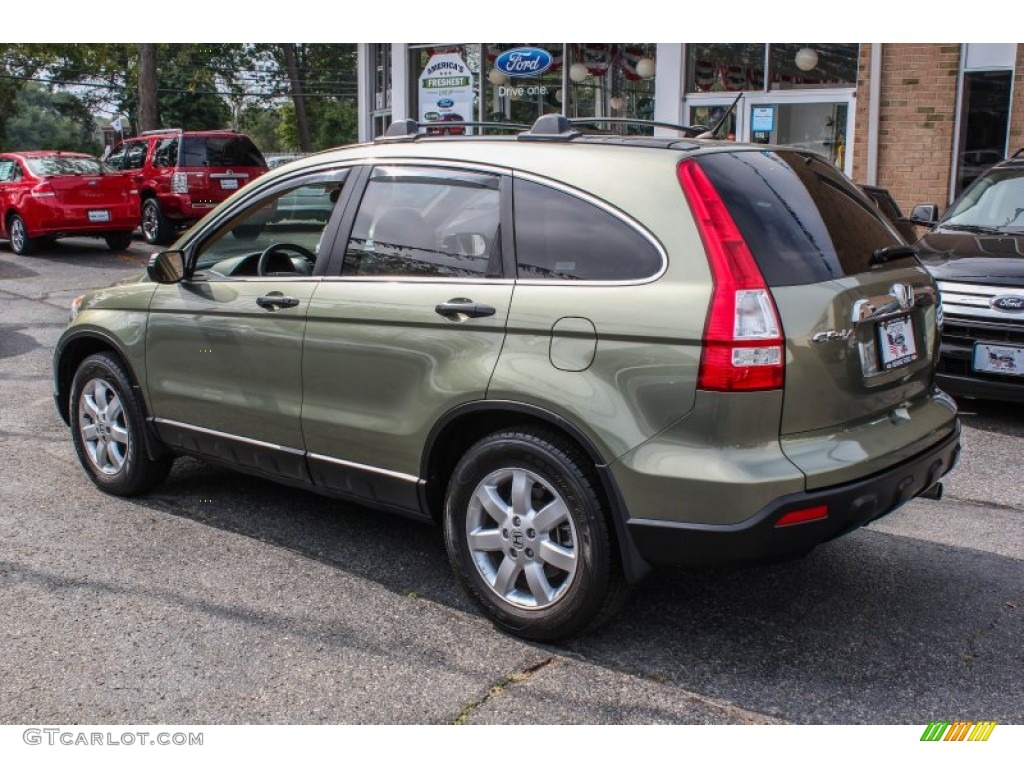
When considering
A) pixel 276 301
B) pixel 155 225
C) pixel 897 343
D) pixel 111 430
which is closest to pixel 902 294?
pixel 897 343

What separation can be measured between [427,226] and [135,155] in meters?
16.7

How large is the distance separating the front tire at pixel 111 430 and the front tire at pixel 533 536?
2.09m

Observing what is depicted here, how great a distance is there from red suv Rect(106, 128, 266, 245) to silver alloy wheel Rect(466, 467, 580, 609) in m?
15.1

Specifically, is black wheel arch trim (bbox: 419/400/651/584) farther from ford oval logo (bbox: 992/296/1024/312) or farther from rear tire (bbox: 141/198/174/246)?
rear tire (bbox: 141/198/174/246)

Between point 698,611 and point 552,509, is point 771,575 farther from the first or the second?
point 552,509

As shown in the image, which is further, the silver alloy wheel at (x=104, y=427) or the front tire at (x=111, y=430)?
the silver alloy wheel at (x=104, y=427)

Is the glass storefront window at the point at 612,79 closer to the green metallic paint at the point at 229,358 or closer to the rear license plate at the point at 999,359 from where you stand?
the rear license plate at the point at 999,359

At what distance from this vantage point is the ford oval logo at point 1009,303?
6438 mm

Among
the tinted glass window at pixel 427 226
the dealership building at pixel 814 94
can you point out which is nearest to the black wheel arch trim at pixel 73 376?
the tinted glass window at pixel 427 226

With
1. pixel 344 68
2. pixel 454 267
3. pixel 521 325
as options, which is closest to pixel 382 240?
pixel 454 267

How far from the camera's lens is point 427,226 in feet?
13.4

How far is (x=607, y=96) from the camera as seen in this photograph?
641 inches

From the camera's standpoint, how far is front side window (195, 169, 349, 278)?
4.54 metres
